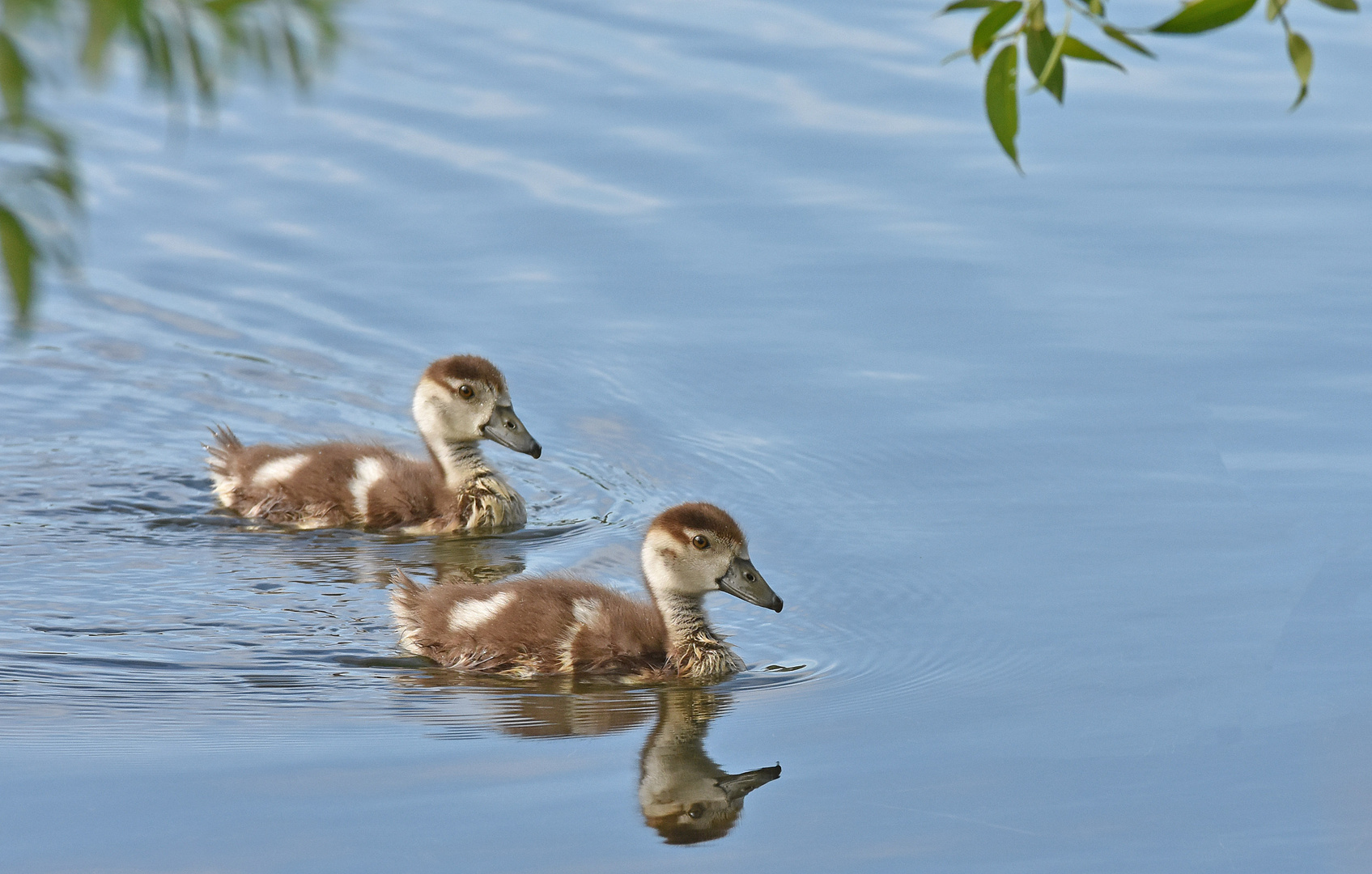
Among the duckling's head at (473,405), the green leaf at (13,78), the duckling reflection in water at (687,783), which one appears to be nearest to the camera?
the green leaf at (13,78)

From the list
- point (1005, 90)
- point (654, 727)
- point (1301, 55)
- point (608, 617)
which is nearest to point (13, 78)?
point (1005, 90)

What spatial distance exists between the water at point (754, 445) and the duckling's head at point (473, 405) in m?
0.35

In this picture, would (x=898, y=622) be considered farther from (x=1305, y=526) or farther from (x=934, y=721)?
(x=1305, y=526)

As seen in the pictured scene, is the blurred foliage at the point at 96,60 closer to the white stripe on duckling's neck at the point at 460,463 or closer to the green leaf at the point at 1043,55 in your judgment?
the green leaf at the point at 1043,55

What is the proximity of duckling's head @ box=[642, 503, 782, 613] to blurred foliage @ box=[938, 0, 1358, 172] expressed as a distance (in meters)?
2.95

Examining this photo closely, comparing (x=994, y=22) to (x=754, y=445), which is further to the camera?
(x=754, y=445)

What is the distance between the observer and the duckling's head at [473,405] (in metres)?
7.29

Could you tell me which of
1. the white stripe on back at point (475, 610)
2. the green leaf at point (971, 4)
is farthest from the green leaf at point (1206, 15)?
the white stripe on back at point (475, 610)

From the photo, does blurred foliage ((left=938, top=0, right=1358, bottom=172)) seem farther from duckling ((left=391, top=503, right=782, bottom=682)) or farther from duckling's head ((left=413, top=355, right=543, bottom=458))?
duckling's head ((left=413, top=355, right=543, bottom=458))

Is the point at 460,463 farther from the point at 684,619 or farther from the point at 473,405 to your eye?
the point at 684,619

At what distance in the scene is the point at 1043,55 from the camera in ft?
9.29

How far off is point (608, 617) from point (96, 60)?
4.31 metres

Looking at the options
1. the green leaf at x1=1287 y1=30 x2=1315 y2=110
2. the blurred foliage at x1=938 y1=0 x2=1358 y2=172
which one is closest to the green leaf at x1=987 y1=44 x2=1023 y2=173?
the blurred foliage at x1=938 y1=0 x2=1358 y2=172

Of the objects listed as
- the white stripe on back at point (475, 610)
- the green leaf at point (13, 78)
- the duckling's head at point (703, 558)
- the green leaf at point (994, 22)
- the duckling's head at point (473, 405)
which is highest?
the duckling's head at point (473, 405)
